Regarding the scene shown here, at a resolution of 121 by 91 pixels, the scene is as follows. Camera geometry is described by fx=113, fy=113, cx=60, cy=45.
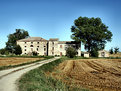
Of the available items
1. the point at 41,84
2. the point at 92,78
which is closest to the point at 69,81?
the point at 92,78

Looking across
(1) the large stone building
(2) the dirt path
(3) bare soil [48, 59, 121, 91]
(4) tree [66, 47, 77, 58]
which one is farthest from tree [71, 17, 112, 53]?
(2) the dirt path

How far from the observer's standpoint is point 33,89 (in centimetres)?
537

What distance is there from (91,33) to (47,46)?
77.0ft

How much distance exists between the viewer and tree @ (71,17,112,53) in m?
48.4

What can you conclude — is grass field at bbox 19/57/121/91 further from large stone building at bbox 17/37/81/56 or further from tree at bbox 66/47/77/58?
large stone building at bbox 17/37/81/56

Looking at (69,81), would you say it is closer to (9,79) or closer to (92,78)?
(92,78)

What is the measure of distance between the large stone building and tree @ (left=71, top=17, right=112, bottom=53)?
5605 mm

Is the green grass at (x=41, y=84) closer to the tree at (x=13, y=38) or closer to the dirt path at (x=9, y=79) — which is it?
the dirt path at (x=9, y=79)

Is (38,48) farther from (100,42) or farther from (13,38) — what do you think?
(100,42)

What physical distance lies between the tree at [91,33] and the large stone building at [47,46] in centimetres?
561

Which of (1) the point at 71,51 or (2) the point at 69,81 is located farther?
(1) the point at 71,51

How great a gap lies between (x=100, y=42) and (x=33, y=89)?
5073 centimetres

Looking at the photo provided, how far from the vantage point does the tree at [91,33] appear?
48.4 metres

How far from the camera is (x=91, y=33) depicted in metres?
49.5
